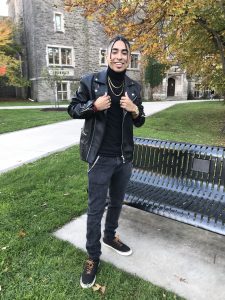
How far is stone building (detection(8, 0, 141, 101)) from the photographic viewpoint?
1111 inches

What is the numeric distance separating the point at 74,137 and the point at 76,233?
19.8 feet

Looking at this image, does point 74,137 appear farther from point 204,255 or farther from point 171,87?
point 171,87

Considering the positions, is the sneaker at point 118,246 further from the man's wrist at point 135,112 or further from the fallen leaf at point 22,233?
the man's wrist at point 135,112

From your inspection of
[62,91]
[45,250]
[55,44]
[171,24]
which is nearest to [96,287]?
[45,250]

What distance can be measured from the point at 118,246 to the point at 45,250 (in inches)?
31.1

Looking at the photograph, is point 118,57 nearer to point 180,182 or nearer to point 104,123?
point 104,123

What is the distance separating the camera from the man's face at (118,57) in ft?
8.62

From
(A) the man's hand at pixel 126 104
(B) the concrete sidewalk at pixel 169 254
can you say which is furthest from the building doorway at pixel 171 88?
(A) the man's hand at pixel 126 104

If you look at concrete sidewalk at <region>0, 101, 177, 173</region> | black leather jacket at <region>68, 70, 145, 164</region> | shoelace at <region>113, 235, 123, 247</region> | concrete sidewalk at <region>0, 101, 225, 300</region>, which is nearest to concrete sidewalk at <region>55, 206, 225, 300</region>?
concrete sidewalk at <region>0, 101, 225, 300</region>

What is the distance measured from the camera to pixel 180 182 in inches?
158

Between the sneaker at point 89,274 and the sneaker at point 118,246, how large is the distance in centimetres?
43

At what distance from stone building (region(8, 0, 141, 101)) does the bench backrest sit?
24.1 meters

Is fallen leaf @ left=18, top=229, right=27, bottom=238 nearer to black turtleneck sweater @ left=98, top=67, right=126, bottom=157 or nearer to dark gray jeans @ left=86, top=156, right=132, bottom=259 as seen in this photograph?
dark gray jeans @ left=86, top=156, right=132, bottom=259

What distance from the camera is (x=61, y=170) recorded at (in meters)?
5.93
